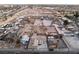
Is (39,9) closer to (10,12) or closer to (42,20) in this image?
(42,20)

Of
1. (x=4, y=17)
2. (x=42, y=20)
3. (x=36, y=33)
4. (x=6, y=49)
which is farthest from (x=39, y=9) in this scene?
(x=6, y=49)

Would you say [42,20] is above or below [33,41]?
above

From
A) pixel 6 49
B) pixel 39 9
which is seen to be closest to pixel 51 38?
pixel 39 9
